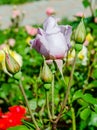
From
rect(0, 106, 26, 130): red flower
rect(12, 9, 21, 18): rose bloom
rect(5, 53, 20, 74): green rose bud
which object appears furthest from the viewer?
rect(12, 9, 21, 18): rose bloom

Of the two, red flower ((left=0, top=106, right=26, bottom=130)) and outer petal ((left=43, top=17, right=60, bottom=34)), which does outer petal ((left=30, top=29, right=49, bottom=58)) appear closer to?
outer petal ((left=43, top=17, right=60, bottom=34))

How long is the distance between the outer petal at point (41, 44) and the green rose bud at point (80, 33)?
74 mm

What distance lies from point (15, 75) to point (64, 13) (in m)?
5.58

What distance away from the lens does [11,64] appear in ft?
3.52

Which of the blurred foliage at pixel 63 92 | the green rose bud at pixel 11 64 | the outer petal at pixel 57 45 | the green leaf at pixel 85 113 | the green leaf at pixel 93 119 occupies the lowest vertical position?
the blurred foliage at pixel 63 92

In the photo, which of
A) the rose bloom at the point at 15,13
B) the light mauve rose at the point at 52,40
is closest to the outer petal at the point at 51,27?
the light mauve rose at the point at 52,40

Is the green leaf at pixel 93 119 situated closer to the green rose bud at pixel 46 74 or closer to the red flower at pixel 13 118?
the green rose bud at pixel 46 74

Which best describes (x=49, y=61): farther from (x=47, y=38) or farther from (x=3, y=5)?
(x=3, y=5)

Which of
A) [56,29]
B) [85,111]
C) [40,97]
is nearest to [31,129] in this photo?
[85,111]

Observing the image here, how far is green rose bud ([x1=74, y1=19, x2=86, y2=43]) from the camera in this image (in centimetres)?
109

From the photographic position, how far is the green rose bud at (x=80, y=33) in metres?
1.09


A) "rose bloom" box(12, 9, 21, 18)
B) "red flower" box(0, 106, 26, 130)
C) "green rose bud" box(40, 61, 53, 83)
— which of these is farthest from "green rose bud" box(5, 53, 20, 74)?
"rose bloom" box(12, 9, 21, 18)

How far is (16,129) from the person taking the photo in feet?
3.81

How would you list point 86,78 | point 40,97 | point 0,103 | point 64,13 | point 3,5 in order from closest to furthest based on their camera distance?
point 40,97, point 86,78, point 0,103, point 64,13, point 3,5
